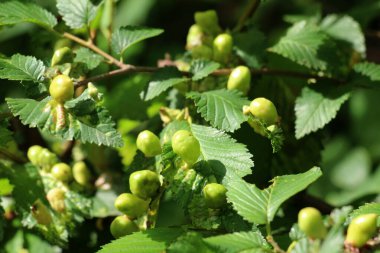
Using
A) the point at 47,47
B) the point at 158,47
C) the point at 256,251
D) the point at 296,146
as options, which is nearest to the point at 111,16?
the point at 47,47

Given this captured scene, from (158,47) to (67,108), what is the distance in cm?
218

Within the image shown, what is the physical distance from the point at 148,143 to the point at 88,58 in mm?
277

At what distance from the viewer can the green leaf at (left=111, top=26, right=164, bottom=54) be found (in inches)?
58.8

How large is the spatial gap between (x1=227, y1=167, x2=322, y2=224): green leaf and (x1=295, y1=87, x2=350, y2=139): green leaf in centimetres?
35

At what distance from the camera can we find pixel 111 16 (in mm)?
1815

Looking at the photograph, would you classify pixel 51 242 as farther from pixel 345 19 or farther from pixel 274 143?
pixel 345 19

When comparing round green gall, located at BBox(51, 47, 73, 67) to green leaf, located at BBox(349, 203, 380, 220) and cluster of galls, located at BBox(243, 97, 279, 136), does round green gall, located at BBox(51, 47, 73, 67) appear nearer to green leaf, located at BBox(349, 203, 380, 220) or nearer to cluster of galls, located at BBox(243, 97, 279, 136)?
cluster of galls, located at BBox(243, 97, 279, 136)

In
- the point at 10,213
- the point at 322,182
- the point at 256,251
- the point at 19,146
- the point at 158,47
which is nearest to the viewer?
the point at 256,251

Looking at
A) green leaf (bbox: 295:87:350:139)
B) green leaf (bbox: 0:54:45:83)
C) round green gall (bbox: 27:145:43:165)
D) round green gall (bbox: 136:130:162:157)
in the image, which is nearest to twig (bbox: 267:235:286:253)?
round green gall (bbox: 136:130:162:157)

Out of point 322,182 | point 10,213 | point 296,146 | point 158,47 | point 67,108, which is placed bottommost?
point 322,182

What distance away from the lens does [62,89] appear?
124 cm

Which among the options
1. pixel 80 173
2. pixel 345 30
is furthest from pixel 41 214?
pixel 345 30

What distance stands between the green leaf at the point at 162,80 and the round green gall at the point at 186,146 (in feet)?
0.70

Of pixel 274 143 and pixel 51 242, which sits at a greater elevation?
pixel 274 143
